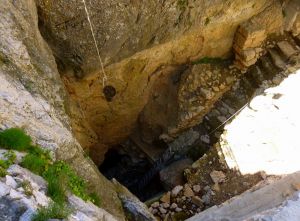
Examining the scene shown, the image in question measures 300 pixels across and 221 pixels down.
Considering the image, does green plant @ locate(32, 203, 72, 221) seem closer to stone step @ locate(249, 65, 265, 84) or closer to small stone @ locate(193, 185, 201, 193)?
small stone @ locate(193, 185, 201, 193)

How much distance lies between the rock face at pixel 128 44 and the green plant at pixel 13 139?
107 inches

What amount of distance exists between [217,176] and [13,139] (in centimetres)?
427

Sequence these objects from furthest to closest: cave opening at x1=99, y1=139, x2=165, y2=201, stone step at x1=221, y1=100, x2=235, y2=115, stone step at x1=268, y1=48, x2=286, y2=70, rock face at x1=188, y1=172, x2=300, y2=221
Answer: cave opening at x1=99, y1=139, x2=165, y2=201, stone step at x1=268, y1=48, x2=286, y2=70, stone step at x1=221, y1=100, x2=235, y2=115, rock face at x1=188, y1=172, x2=300, y2=221

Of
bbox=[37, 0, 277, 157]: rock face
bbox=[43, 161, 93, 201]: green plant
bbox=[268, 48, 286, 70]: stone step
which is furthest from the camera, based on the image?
bbox=[268, 48, 286, 70]: stone step

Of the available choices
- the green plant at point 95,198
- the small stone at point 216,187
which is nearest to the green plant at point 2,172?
the green plant at point 95,198

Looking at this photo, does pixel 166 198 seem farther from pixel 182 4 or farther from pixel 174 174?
pixel 182 4

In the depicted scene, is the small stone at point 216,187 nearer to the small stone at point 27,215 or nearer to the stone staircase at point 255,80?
the stone staircase at point 255,80

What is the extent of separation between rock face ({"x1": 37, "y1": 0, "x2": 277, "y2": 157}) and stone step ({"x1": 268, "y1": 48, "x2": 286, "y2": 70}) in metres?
0.82

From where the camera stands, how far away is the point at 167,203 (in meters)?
6.99

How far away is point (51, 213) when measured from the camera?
3.00 m

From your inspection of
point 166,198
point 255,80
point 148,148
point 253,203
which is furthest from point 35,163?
point 255,80

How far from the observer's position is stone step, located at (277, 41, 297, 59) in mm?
8516

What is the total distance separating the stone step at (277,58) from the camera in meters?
8.46

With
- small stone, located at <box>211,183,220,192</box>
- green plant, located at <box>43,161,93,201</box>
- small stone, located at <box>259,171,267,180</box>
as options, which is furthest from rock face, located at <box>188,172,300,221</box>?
green plant, located at <box>43,161,93,201</box>
